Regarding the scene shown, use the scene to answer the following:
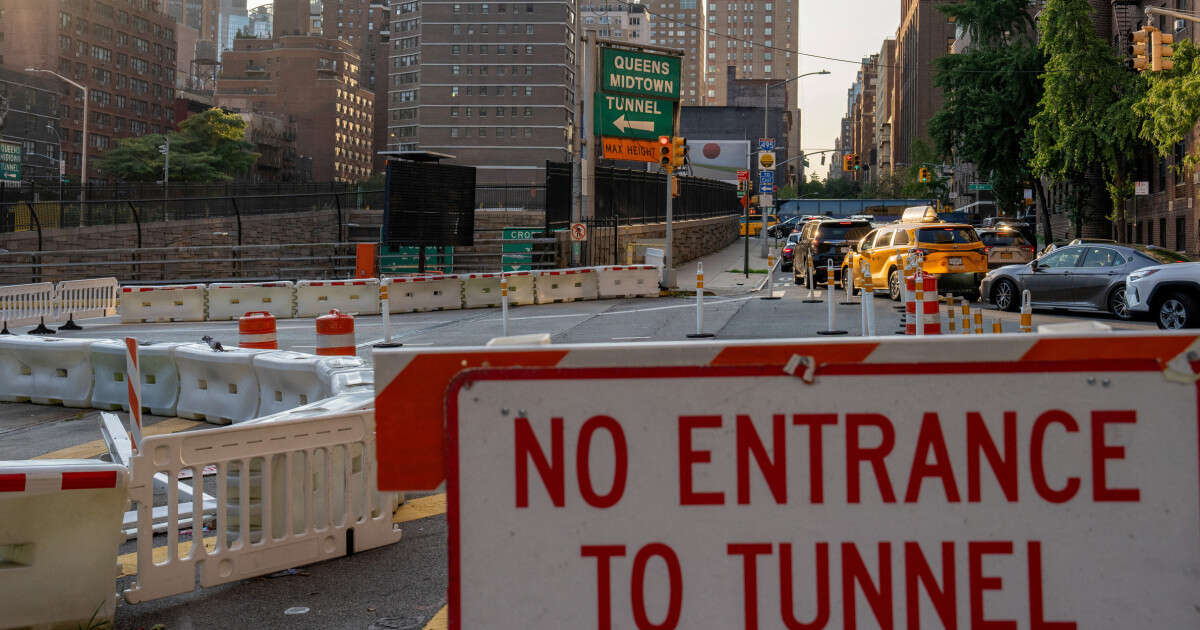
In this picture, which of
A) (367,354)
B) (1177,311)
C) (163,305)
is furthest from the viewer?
(163,305)

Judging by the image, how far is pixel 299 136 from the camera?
158 metres

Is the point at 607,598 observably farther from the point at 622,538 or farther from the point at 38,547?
the point at 38,547

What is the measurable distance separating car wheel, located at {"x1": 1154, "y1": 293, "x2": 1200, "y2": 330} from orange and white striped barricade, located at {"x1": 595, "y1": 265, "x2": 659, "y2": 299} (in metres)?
13.4

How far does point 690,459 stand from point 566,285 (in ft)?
82.6

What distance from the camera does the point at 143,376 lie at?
11914 millimetres

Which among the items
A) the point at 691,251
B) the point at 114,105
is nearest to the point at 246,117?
the point at 114,105

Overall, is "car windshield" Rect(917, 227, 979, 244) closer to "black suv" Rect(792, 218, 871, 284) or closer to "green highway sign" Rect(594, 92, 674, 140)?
"black suv" Rect(792, 218, 871, 284)

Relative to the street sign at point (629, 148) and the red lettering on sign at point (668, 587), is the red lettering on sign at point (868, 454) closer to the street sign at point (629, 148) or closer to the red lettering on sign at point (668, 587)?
the red lettering on sign at point (668, 587)

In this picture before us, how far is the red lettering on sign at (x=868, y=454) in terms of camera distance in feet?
9.53

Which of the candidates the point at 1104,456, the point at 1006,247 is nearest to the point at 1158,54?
the point at 1006,247

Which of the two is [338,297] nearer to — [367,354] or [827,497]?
[367,354]

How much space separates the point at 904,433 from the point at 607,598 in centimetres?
87

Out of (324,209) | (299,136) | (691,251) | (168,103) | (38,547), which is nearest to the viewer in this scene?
(38,547)

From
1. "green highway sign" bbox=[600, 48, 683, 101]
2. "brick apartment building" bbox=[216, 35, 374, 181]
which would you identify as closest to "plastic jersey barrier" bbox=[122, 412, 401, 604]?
"green highway sign" bbox=[600, 48, 683, 101]
